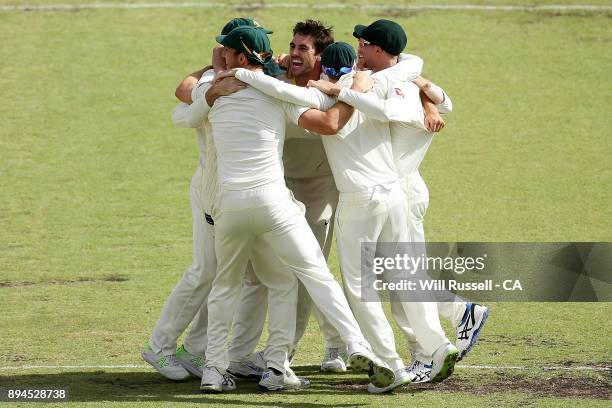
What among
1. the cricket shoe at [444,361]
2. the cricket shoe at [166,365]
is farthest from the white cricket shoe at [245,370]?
the cricket shoe at [444,361]

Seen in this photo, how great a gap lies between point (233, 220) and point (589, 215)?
6.31 metres

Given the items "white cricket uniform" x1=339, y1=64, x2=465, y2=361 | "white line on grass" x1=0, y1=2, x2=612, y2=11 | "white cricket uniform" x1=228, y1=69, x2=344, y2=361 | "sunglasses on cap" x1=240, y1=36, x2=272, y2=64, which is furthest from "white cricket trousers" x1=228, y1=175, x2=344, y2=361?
"white line on grass" x1=0, y1=2, x2=612, y2=11

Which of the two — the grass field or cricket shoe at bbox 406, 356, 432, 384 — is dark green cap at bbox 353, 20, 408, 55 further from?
the grass field

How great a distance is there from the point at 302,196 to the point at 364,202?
0.95 m

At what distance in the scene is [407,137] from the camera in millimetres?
7984

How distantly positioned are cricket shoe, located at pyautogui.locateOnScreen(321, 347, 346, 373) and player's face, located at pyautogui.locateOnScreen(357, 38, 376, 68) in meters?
1.97

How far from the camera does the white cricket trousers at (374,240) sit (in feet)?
24.9

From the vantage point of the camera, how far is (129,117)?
1533 centimetres

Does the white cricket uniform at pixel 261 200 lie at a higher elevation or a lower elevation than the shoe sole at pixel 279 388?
higher

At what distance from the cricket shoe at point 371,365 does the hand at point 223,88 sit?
1.71 metres

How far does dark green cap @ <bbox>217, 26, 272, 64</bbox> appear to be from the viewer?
7.57m

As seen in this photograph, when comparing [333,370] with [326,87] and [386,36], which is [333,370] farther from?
[386,36]

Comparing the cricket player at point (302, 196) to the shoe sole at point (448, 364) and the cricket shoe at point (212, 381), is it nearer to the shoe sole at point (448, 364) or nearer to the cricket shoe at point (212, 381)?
the cricket shoe at point (212, 381)

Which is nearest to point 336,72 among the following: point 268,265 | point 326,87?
point 326,87
